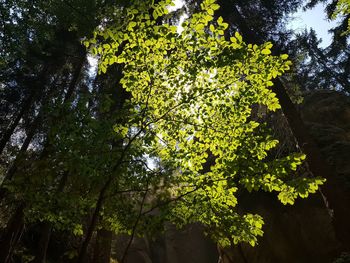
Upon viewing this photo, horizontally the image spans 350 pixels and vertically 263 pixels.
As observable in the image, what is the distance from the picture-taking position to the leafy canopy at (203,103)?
13.1 ft

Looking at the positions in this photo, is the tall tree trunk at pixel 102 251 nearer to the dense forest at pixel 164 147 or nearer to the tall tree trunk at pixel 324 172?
the dense forest at pixel 164 147

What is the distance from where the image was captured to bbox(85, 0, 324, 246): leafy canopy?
13.1 feet

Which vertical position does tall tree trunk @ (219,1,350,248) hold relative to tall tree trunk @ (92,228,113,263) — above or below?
above

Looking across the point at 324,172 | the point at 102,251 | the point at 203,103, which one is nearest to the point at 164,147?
A: the point at 203,103

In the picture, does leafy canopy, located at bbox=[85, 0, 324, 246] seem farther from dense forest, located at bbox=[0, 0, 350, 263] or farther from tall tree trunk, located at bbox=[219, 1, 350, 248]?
tall tree trunk, located at bbox=[219, 1, 350, 248]

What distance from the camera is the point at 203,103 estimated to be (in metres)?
4.58

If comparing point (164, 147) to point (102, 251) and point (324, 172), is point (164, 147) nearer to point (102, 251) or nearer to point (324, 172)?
point (102, 251)

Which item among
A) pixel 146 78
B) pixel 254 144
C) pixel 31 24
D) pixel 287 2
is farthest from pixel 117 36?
pixel 287 2

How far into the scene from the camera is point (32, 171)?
12.6 feet

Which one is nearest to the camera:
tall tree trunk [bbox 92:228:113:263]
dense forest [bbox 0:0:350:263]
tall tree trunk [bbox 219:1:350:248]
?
dense forest [bbox 0:0:350:263]

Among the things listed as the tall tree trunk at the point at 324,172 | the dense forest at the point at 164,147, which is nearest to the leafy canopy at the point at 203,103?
the dense forest at the point at 164,147

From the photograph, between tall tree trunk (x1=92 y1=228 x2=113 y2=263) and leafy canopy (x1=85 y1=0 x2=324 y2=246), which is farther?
tall tree trunk (x1=92 y1=228 x2=113 y2=263)

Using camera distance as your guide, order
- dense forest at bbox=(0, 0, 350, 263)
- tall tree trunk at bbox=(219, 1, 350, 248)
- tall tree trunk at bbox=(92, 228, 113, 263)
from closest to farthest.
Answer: dense forest at bbox=(0, 0, 350, 263), tall tree trunk at bbox=(219, 1, 350, 248), tall tree trunk at bbox=(92, 228, 113, 263)

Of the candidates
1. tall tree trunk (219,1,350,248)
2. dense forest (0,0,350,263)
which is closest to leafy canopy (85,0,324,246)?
dense forest (0,0,350,263)
